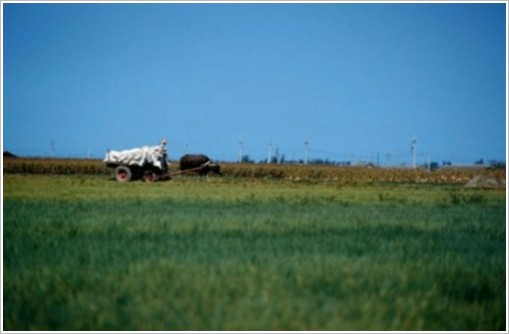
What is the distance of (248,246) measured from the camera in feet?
30.0

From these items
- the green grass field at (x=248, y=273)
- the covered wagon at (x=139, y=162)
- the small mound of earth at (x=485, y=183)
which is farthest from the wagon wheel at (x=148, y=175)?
the small mound of earth at (x=485, y=183)

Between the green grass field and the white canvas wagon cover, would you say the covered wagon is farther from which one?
the green grass field

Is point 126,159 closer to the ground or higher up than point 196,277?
higher up

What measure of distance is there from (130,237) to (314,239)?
3523 mm

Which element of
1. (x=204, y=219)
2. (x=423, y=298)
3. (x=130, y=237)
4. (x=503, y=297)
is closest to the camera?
(x=423, y=298)

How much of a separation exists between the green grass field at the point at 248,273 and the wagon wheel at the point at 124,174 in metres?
16.3

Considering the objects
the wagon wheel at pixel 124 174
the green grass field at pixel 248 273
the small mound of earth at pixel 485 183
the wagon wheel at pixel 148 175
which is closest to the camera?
the green grass field at pixel 248 273

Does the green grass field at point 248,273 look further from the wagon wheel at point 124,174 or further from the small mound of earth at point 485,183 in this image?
the small mound of earth at point 485,183

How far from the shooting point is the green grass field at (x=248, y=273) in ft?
18.3

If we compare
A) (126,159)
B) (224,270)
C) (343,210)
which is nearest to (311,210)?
(343,210)

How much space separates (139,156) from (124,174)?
4.60 feet

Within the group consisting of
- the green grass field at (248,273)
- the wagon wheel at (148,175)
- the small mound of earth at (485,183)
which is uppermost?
the wagon wheel at (148,175)

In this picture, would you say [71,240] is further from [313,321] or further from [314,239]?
[313,321]

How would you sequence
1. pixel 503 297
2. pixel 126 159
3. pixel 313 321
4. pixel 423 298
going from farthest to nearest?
pixel 126 159 → pixel 503 297 → pixel 423 298 → pixel 313 321
